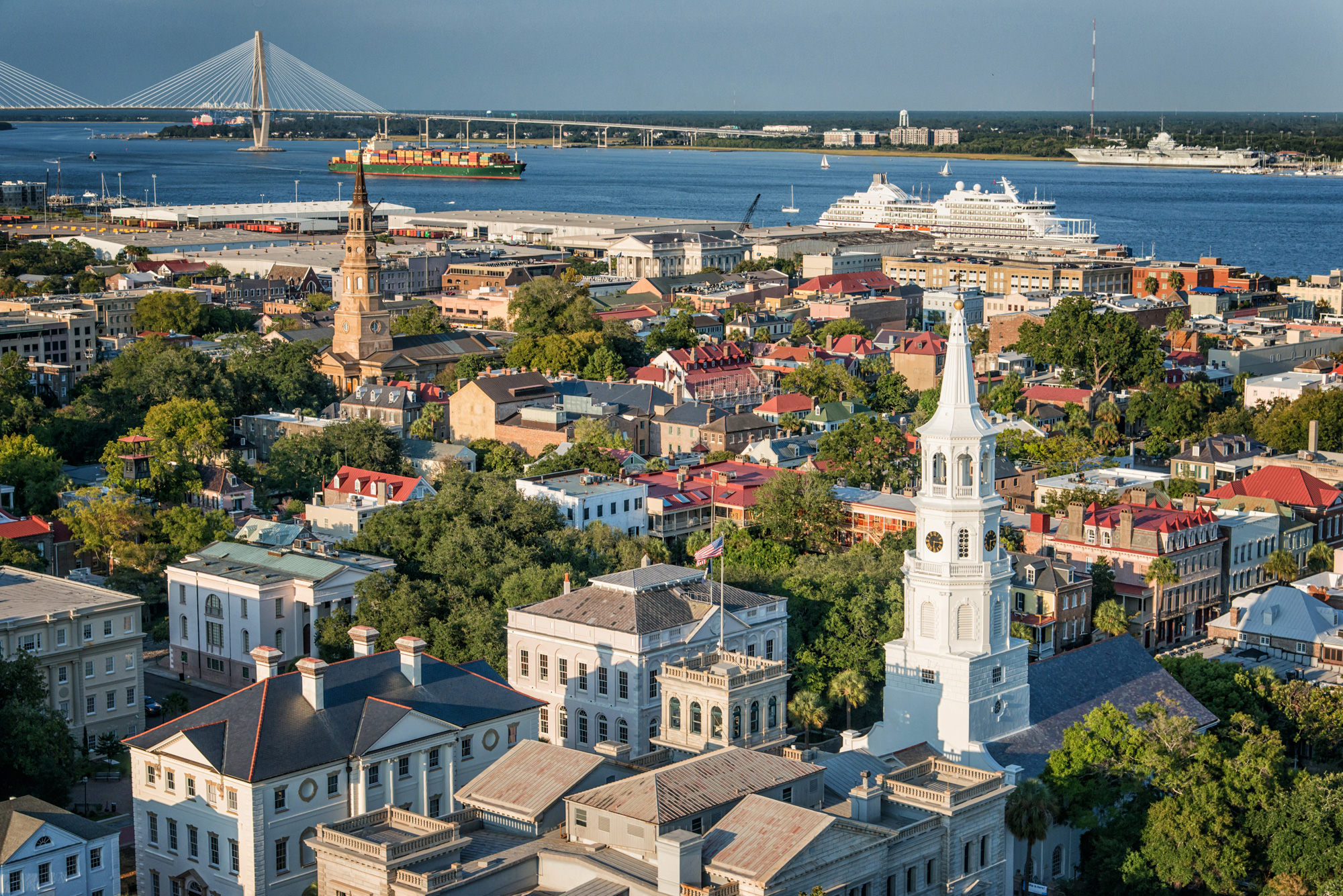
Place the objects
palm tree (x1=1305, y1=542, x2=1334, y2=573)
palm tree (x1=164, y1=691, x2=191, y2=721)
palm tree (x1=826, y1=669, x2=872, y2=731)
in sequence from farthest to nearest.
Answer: palm tree (x1=1305, y1=542, x2=1334, y2=573)
palm tree (x1=164, y1=691, x2=191, y2=721)
palm tree (x1=826, y1=669, x2=872, y2=731)

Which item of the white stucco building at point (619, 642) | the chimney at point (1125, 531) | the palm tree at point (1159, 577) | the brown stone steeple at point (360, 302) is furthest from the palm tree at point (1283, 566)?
the brown stone steeple at point (360, 302)

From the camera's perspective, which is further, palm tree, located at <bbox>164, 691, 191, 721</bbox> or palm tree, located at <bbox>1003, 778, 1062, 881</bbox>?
palm tree, located at <bbox>164, 691, 191, 721</bbox>

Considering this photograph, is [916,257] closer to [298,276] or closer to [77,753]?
[298,276]

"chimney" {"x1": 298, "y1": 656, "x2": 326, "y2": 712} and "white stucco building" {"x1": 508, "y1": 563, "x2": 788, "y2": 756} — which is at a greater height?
"chimney" {"x1": 298, "y1": 656, "x2": 326, "y2": 712}

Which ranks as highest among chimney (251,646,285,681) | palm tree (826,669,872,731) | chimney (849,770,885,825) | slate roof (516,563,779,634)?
chimney (251,646,285,681)

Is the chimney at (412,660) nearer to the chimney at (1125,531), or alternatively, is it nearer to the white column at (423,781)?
the white column at (423,781)

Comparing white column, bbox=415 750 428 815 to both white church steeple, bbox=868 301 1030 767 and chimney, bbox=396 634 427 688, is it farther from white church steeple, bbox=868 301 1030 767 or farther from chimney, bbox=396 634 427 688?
white church steeple, bbox=868 301 1030 767

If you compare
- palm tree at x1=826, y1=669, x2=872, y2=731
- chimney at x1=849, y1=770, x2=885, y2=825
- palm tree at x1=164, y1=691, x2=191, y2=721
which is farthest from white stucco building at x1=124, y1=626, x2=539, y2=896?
palm tree at x1=164, y1=691, x2=191, y2=721
